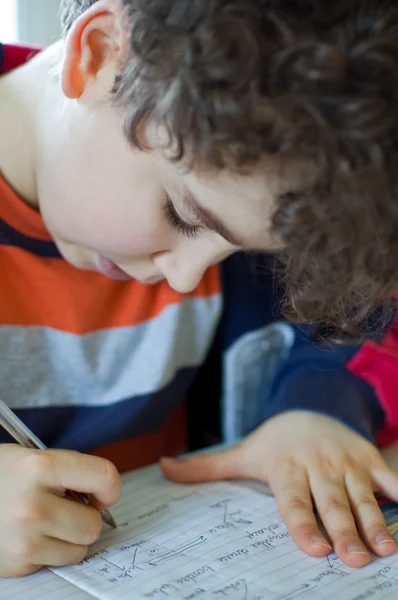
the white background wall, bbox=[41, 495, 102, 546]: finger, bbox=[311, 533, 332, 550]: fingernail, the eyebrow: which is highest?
the white background wall

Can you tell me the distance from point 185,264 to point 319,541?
218 mm

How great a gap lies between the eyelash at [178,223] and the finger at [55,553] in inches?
8.9

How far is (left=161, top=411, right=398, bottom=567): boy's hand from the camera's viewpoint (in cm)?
49

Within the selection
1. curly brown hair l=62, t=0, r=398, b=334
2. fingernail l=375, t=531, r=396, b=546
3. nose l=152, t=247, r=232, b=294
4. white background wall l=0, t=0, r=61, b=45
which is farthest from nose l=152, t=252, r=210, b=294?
white background wall l=0, t=0, r=61, b=45

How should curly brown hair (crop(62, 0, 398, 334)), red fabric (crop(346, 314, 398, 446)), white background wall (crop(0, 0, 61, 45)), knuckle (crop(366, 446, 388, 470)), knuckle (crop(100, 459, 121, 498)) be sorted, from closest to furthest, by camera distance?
curly brown hair (crop(62, 0, 398, 334)) < knuckle (crop(100, 459, 121, 498)) < knuckle (crop(366, 446, 388, 470)) < red fabric (crop(346, 314, 398, 446)) < white background wall (crop(0, 0, 61, 45))

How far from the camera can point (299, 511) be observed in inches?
20.2

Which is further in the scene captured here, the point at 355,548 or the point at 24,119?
the point at 24,119

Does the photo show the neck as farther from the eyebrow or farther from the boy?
the eyebrow

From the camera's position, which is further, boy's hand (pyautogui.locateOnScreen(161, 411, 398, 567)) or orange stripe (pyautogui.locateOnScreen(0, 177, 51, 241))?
orange stripe (pyautogui.locateOnScreen(0, 177, 51, 241))

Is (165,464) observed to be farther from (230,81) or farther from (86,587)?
(230,81)

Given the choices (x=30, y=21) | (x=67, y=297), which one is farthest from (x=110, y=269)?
(x=30, y=21)

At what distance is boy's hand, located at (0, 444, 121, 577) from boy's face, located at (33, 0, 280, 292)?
0.17 metres

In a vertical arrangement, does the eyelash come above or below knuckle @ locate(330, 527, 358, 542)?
above

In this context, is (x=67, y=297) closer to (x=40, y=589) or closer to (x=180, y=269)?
(x=180, y=269)
